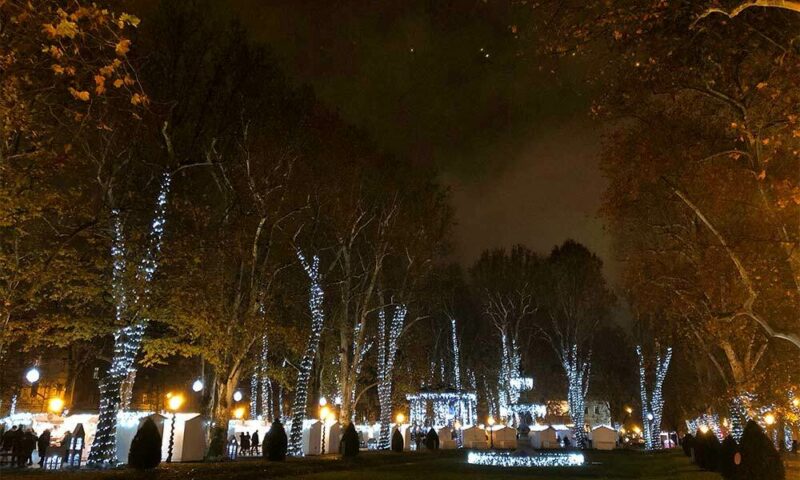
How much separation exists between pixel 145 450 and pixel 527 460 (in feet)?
64.1

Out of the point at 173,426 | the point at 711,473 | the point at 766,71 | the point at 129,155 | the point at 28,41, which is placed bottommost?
the point at 711,473

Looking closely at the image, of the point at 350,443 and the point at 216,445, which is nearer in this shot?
the point at 216,445

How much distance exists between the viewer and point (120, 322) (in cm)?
1939

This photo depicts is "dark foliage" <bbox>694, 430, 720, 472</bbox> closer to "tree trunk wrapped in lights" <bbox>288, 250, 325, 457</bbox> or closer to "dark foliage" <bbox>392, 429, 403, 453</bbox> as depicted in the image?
"dark foliage" <bbox>392, 429, 403, 453</bbox>

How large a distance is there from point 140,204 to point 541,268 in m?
35.3

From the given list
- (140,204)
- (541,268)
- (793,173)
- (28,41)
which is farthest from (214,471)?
(541,268)

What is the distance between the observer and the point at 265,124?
25.3 meters

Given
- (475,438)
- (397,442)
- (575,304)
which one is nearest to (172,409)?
(397,442)

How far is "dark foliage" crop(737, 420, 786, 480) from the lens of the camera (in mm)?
15227

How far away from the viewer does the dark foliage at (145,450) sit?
16016 millimetres

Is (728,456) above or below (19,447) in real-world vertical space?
below

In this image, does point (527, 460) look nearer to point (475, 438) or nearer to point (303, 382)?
point (303, 382)

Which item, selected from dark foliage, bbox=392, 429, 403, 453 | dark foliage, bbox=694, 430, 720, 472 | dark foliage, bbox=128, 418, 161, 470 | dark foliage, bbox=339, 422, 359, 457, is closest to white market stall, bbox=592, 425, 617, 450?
dark foliage, bbox=694, 430, 720, 472

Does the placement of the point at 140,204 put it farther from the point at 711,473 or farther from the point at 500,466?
the point at 711,473
